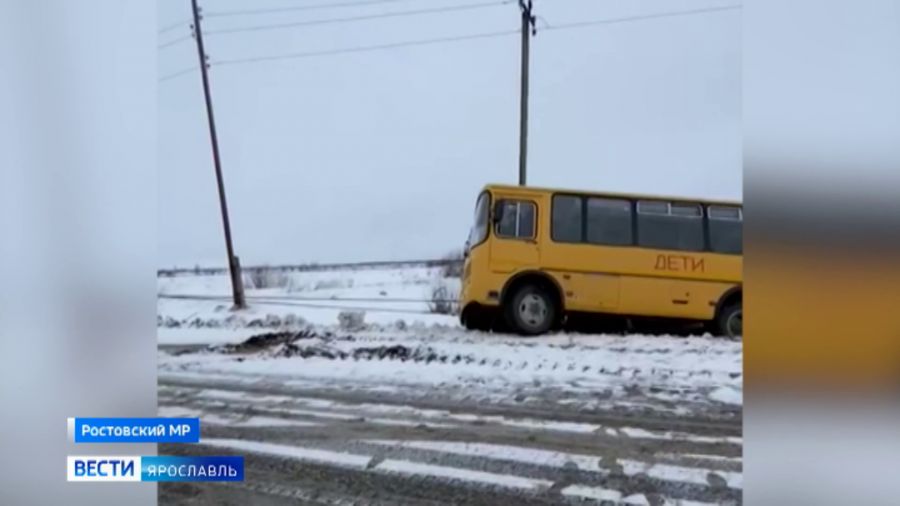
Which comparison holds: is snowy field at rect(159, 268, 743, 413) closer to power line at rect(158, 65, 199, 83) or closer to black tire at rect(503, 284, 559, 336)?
black tire at rect(503, 284, 559, 336)

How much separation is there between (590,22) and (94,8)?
122 centimetres

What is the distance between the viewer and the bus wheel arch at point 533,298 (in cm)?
154

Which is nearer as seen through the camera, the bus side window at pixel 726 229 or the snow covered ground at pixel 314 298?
the bus side window at pixel 726 229

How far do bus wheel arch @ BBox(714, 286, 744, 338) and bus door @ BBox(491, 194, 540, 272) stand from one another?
1.36 feet

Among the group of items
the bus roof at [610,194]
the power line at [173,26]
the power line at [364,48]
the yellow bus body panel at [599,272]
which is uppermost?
the power line at [173,26]

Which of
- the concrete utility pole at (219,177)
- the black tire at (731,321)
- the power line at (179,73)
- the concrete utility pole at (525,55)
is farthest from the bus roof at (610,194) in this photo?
the power line at (179,73)

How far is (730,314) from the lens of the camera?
144 centimetres

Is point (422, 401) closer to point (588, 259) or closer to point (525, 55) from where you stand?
point (588, 259)

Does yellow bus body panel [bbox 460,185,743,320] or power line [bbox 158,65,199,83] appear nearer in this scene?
yellow bus body panel [bbox 460,185,743,320]

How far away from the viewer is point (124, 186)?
1634 mm

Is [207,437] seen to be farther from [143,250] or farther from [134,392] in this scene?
[143,250]

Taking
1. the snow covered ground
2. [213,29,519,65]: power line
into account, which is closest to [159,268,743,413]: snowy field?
the snow covered ground

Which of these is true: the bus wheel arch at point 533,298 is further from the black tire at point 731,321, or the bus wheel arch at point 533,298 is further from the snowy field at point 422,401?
the black tire at point 731,321

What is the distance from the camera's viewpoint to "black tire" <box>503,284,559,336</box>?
1.53 m
